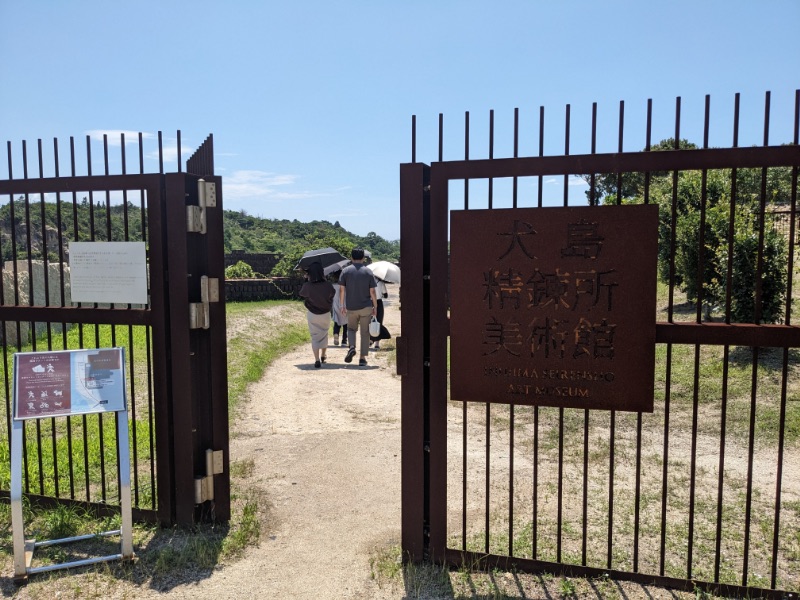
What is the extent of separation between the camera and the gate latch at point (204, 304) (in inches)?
160

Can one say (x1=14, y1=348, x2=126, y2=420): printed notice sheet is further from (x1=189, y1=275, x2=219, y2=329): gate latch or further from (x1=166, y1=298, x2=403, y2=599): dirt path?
(x1=166, y1=298, x2=403, y2=599): dirt path

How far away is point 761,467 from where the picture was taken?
→ 17.6ft

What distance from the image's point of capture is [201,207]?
4.08m

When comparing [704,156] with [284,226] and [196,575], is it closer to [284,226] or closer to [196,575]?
[196,575]

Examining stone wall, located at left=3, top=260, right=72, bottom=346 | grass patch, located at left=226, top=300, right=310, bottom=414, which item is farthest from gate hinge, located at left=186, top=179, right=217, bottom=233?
stone wall, located at left=3, top=260, right=72, bottom=346

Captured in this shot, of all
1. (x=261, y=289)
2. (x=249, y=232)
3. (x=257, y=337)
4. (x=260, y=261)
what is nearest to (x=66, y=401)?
(x=257, y=337)

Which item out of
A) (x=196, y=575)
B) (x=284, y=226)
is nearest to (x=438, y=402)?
(x=196, y=575)

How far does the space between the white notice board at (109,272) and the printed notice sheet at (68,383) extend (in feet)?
1.29

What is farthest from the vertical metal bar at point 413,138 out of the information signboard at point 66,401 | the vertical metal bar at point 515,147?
the information signboard at point 66,401

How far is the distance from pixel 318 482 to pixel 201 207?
2.33 metres

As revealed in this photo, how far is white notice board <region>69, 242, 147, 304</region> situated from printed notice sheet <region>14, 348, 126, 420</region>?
1.29 feet

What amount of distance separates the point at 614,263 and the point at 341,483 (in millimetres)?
2892

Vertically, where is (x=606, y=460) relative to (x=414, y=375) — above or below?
below

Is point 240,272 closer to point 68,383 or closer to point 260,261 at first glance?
point 260,261
